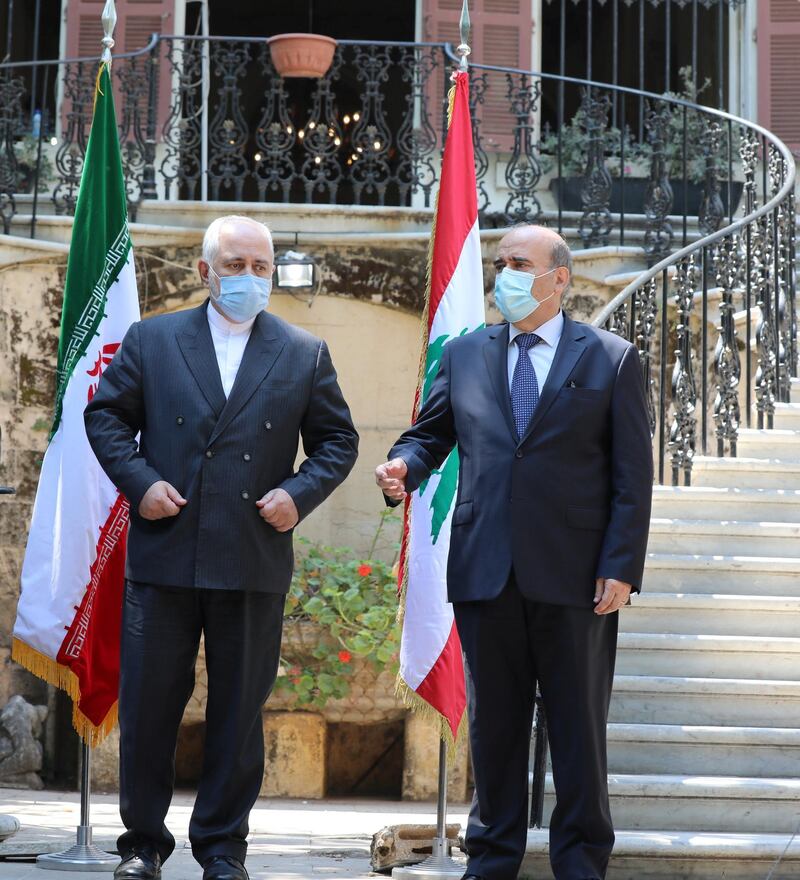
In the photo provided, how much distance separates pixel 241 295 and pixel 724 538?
96.4 inches

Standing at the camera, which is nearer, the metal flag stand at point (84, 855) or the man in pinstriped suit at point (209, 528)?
the man in pinstriped suit at point (209, 528)

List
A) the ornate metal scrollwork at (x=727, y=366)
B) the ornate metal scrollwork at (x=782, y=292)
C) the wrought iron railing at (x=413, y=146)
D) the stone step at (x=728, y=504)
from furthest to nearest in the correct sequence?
the wrought iron railing at (x=413, y=146)
the ornate metal scrollwork at (x=782, y=292)
the ornate metal scrollwork at (x=727, y=366)
the stone step at (x=728, y=504)

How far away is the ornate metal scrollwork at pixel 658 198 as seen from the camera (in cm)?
885

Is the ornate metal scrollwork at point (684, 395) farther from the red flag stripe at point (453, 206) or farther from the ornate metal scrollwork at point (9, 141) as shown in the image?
the ornate metal scrollwork at point (9, 141)

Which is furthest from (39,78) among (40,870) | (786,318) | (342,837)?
(40,870)

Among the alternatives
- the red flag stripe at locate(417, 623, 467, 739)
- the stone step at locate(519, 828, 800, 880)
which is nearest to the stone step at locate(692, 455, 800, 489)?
the red flag stripe at locate(417, 623, 467, 739)

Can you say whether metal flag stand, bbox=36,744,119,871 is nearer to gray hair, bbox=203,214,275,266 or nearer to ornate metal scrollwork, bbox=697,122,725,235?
gray hair, bbox=203,214,275,266

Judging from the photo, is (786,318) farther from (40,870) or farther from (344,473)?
(40,870)

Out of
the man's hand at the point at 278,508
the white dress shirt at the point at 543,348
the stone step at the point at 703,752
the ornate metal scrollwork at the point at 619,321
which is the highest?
the ornate metal scrollwork at the point at 619,321

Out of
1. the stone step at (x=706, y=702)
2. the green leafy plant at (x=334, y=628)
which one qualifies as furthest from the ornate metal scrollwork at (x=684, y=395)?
the green leafy plant at (x=334, y=628)

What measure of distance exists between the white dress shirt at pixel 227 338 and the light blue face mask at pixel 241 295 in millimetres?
68

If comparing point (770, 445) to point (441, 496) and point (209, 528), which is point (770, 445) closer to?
point (441, 496)

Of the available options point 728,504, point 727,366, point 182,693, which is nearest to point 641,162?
point 727,366

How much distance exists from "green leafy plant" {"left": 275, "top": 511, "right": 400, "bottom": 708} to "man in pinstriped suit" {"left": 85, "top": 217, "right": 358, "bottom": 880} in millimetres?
3723
